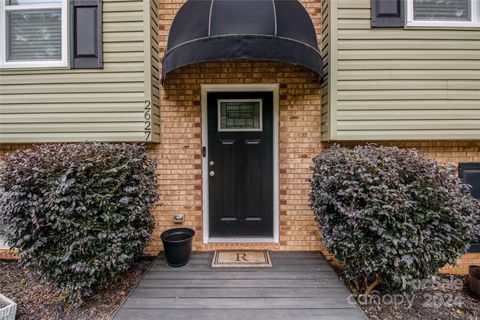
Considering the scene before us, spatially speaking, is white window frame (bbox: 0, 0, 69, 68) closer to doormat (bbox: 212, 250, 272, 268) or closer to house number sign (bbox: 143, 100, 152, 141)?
house number sign (bbox: 143, 100, 152, 141)

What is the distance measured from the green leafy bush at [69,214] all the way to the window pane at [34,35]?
1619 millimetres

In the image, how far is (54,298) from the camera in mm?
2727

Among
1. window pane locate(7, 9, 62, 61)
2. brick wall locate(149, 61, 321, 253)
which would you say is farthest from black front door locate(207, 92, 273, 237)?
window pane locate(7, 9, 62, 61)

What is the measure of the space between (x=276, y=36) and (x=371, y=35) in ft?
4.55

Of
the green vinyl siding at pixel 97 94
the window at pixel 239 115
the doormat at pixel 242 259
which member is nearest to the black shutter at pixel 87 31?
the green vinyl siding at pixel 97 94

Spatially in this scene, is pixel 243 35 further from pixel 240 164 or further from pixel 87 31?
pixel 87 31

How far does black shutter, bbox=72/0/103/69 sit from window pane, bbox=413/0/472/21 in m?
4.02

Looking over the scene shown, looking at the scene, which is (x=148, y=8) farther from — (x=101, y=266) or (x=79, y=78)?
(x=101, y=266)

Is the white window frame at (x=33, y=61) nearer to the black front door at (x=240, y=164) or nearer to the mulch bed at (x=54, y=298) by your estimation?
the black front door at (x=240, y=164)

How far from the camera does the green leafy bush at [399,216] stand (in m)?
2.33

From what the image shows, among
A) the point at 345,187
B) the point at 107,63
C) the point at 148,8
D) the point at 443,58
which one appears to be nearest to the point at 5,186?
the point at 107,63

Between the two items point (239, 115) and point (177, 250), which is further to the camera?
point (239, 115)

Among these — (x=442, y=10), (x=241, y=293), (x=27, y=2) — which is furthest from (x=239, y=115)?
(x=27, y=2)

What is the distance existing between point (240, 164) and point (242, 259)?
1.25 meters
